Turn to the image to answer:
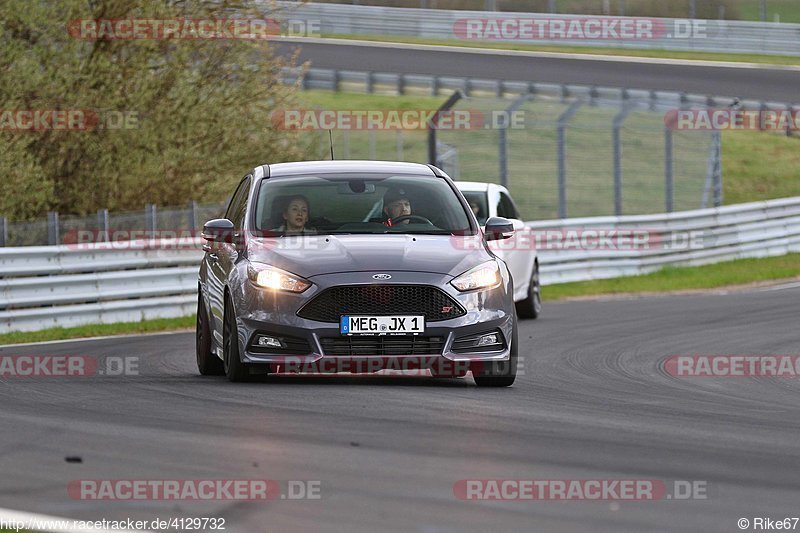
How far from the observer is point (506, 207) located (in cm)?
1858

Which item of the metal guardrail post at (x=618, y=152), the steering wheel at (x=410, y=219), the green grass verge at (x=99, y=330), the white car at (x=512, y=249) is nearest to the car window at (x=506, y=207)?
the white car at (x=512, y=249)

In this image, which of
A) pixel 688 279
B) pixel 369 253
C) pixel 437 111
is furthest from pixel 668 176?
pixel 369 253

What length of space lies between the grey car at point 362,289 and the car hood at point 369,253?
0.01 m

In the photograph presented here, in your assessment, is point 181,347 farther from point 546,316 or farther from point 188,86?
point 188,86

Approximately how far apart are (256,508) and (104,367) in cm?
671

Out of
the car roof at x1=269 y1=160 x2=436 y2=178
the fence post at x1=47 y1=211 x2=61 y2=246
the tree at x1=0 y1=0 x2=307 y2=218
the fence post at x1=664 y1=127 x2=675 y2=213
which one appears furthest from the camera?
the fence post at x1=664 y1=127 x2=675 y2=213

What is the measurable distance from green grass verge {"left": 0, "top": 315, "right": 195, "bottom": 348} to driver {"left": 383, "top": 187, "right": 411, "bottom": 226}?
6.23 meters

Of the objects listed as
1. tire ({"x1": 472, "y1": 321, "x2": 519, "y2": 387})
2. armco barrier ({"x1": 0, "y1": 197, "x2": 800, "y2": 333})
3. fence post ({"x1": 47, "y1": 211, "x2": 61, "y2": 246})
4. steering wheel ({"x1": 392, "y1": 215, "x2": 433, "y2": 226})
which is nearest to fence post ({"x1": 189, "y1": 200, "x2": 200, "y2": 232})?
armco barrier ({"x1": 0, "y1": 197, "x2": 800, "y2": 333})

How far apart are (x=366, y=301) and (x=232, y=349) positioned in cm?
104

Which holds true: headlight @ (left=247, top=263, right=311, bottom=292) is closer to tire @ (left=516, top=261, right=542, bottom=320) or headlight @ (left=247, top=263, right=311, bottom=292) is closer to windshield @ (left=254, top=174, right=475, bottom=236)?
windshield @ (left=254, top=174, right=475, bottom=236)

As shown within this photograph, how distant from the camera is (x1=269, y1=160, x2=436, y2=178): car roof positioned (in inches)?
466

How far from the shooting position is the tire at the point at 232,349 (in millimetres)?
10750

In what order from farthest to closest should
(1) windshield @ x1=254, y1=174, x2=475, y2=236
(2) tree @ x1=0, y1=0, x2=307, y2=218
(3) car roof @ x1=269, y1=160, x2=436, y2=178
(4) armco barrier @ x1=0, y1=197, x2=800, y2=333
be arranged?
(2) tree @ x1=0, y1=0, x2=307, y2=218
(4) armco barrier @ x1=0, y1=197, x2=800, y2=333
(3) car roof @ x1=269, y1=160, x2=436, y2=178
(1) windshield @ x1=254, y1=174, x2=475, y2=236

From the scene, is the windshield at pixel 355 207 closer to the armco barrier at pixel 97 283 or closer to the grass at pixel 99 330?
the grass at pixel 99 330
